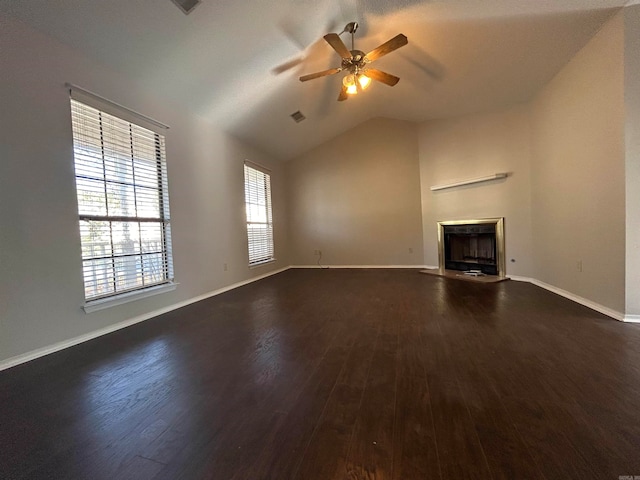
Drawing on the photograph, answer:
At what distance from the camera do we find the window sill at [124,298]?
2.48 metres

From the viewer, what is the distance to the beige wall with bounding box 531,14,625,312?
8.00ft

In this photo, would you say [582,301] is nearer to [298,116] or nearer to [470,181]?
[470,181]

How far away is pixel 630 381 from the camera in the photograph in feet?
4.90

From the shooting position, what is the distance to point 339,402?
4.58 ft

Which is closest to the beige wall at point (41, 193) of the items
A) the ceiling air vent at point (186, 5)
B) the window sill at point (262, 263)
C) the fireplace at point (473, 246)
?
the ceiling air vent at point (186, 5)

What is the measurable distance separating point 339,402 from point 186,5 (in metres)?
3.18

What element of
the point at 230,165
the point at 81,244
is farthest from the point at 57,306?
the point at 230,165

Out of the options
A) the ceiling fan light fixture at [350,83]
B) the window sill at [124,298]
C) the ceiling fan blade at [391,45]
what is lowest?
the window sill at [124,298]

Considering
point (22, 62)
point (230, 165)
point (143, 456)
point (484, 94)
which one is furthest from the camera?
point (230, 165)

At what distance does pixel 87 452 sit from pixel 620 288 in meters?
3.97

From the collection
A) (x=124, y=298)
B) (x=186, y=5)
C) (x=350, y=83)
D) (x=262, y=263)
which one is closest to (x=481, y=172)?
(x=350, y=83)

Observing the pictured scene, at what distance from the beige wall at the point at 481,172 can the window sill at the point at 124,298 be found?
15.6ft

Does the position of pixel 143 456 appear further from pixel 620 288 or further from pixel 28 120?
pixel 620 288

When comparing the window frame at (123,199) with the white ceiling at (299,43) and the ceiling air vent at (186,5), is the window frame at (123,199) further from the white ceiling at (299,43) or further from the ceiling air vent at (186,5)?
the ceiling air vent at (186,5)
